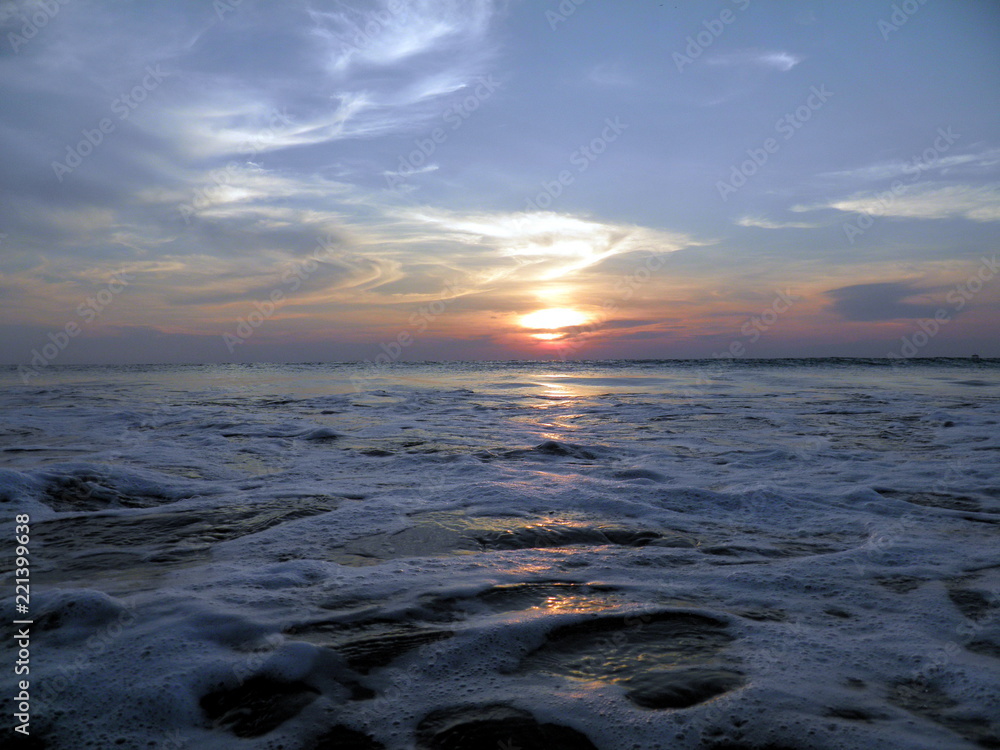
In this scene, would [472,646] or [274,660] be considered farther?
[472,646]

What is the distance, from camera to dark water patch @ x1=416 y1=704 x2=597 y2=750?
72.3 inches

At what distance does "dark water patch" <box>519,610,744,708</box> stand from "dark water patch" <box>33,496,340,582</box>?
2473 millimetres

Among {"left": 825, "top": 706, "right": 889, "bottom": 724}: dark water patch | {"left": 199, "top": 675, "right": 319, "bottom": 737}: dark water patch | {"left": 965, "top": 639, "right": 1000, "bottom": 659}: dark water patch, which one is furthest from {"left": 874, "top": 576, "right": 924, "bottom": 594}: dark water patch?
{"left": 199, "top": 675, "right": 319, "bottom": 737}: dark water patch

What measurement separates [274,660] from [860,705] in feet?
7.60

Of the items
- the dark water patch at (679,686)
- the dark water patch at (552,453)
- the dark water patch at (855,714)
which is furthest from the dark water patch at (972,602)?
the dark water patch at (552,453)

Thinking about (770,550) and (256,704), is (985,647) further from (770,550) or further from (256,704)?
(256,704)

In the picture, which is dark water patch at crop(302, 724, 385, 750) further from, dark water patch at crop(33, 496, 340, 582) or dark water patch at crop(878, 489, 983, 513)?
dark water patch at crop(878, 489, 983, 513)

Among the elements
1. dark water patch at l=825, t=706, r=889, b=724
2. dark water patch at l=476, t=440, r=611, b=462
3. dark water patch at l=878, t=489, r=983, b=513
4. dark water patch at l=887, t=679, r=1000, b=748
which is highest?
dark water patch at l=476, t=440, r=611, b=462

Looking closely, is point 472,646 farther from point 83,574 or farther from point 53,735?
point 83,574

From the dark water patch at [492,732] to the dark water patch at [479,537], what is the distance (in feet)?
5.36

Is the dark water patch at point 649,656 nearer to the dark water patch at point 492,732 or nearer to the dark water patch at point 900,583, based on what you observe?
the dark water patch at point 492,732

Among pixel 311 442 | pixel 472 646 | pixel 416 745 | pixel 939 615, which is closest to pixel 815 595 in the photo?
pixel 939 615

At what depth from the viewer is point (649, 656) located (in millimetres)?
2357

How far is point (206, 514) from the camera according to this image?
454cm
